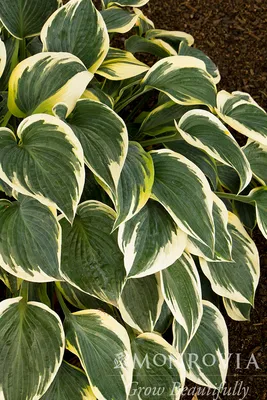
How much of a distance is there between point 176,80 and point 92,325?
544 mm

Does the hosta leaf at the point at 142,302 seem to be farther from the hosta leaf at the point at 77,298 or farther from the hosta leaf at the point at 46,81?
the hosta leaf at the point at 46,81

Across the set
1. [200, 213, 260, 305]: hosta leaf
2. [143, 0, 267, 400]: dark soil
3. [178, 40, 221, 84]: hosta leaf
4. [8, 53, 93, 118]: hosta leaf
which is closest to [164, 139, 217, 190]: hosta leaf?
[200, 213, 260, 305]: hosta leaf

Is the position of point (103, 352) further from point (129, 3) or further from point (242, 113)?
point (129, 3)

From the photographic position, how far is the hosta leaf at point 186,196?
998 millimetres

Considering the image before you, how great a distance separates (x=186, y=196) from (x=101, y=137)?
201mm

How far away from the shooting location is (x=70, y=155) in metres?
0.88

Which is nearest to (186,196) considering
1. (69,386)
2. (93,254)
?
(93,254)

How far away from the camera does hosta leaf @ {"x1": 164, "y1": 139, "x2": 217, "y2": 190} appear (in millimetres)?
1250

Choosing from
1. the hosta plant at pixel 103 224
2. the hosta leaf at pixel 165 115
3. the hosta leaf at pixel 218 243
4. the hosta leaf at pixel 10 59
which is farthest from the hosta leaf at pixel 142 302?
the hosta leaf at pixel 10 59

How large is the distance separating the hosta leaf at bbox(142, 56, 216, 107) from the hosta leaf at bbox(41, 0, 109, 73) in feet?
0.43

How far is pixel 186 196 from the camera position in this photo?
1.02 metres

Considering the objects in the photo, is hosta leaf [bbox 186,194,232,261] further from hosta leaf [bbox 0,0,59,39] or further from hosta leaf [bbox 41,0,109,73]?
hosta leaf [bbox 0,0,59,39]

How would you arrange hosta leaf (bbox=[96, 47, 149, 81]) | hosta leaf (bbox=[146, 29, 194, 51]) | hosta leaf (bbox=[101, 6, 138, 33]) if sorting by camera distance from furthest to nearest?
hosta leaf (bbox=[146, 29, 194, 51]), hosta leaf (bbox=[101, 6, 138, 33]), hosta leaf (bbox=[96, 47, 149, 81])

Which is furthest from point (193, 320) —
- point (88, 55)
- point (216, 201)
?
point (88, 55)
